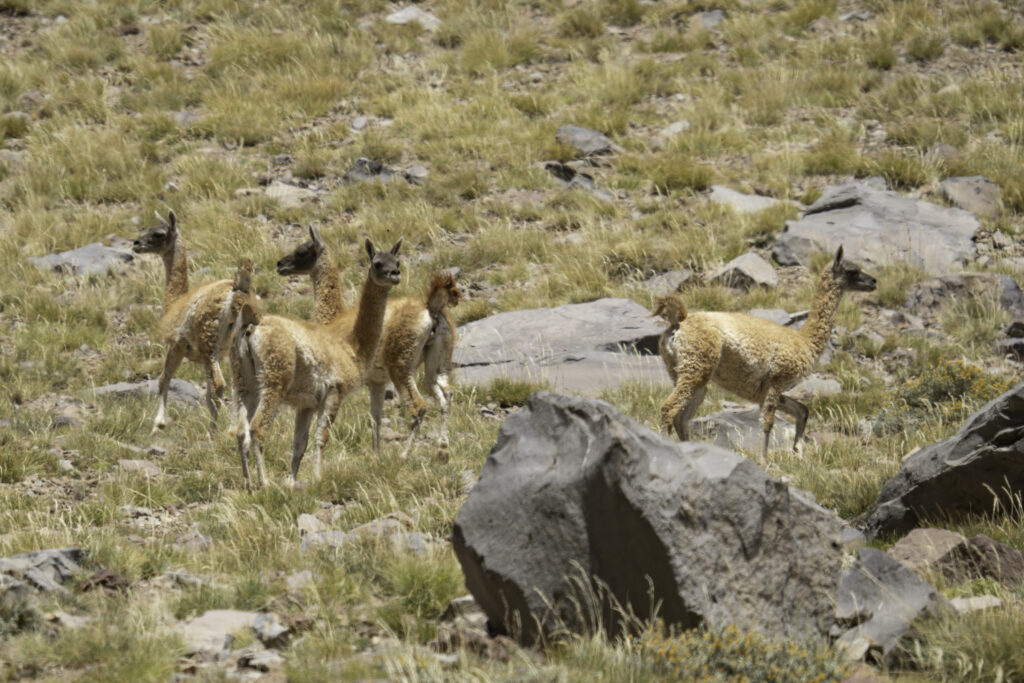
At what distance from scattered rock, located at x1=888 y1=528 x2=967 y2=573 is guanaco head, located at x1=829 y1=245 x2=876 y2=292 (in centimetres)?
452

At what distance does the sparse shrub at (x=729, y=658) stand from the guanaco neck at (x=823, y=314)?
19.4ft

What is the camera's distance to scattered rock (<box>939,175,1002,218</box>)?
1623 cm

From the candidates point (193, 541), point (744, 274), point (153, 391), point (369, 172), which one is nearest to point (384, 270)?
point (193, 541)

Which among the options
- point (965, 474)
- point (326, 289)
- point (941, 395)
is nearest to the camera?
point (965, 474)

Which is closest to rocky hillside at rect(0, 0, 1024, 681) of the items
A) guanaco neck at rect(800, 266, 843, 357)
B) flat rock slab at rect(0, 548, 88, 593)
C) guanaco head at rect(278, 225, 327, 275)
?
flat rock slab at rect(0, 548, 88, 593)

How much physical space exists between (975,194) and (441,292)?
9.34 meters

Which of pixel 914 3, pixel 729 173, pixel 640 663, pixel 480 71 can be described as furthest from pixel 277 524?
Answer: pixel 914 3

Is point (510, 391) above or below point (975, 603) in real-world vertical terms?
below

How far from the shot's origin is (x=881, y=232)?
1550cm

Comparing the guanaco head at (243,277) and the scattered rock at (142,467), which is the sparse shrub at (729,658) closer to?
the guanaco head at (243,277)

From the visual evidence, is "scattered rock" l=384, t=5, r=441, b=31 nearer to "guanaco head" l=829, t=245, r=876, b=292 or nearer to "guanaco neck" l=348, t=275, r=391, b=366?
"guanaco head" l=829, t=245, r=876, b=292

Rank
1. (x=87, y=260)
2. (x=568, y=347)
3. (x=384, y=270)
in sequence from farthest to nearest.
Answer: (x=87, y=260)
(x=568, y=347)
(x=384, y=270)

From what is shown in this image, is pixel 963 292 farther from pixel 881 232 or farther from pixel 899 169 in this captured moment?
pixel 899 169

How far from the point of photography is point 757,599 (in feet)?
18.0
